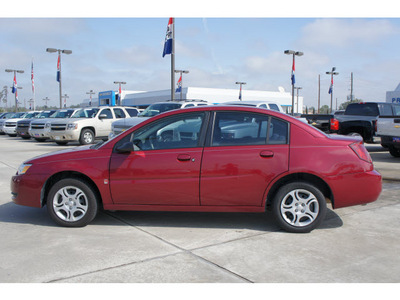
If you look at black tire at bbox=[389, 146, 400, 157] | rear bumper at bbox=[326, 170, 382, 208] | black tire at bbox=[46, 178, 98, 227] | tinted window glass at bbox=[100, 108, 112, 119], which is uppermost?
tinted window glass at bbox=[100, 108, 112, 119]

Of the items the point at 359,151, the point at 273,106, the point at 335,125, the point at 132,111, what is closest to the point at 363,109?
the point at 335,125

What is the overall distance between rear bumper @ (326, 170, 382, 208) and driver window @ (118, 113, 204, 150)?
1.75 meters

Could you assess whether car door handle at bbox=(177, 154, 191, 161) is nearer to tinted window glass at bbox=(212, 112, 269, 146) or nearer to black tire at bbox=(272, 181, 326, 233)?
tinted window glass at bbox=(212, 112, 269, 146)

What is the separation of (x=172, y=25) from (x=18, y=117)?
15734 millimetres

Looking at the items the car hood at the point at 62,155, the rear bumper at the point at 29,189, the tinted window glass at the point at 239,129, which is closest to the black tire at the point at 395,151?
the tinted window glass at the point at 239,129

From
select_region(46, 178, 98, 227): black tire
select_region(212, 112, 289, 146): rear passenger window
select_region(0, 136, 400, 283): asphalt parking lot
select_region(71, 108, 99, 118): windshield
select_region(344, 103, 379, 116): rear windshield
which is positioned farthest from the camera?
select_region(71, 108, 99, 118): windshield

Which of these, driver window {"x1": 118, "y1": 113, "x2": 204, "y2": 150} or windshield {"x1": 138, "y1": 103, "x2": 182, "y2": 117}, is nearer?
driver window {"x1": 118, "y1": 113, "x2": 204, "y2": 150}

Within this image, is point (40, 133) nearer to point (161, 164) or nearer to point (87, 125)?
point (87, 125)

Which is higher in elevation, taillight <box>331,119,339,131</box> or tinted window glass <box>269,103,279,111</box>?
tinted window glass <box>269,103,279,111</box>

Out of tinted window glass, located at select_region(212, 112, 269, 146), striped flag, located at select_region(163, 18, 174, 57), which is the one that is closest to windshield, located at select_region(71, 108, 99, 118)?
striped flag, located at select_region(163, 18, 174, 57)

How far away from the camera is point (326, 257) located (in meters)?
4.07

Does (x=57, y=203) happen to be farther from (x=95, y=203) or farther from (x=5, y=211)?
(x=5, y=211)

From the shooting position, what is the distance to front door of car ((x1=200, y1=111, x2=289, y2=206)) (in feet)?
15.7

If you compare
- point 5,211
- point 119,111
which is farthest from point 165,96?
point 5,211
